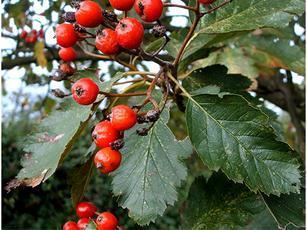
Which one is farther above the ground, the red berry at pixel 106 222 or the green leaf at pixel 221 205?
the red berry at pixel 106 222

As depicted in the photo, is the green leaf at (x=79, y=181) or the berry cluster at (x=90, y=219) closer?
the berry cluster at (x=90, y=219)

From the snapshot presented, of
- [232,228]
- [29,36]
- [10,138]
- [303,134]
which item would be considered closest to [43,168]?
[232,228]

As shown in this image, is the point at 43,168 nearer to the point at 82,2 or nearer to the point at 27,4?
the point at 82,2

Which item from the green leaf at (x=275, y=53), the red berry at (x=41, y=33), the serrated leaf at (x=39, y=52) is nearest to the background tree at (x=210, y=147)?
the green leaf at (x=275, y=53)

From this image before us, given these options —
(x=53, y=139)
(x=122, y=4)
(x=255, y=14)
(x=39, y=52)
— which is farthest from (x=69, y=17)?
(x=39, y=52)

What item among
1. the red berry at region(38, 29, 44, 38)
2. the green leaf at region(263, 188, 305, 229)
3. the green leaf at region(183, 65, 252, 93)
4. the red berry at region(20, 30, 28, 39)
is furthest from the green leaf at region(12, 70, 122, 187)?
the red berry at region(20, 30, 28, 39)

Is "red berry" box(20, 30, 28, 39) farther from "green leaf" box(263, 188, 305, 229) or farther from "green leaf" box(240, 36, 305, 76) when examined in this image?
"green leaf" box(263, 188, 305, 229)

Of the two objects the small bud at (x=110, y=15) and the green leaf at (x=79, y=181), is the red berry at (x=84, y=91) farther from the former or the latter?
the green leaf at (x=79, y=181)
